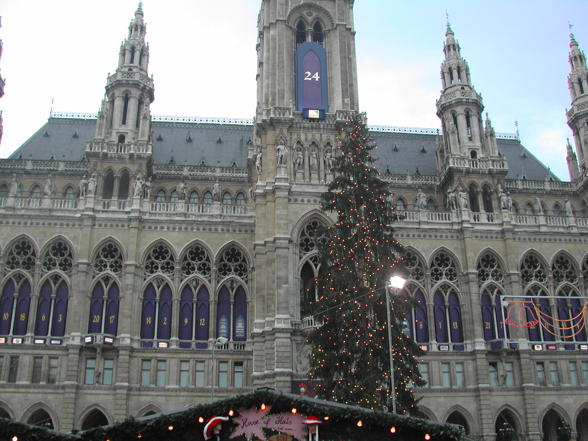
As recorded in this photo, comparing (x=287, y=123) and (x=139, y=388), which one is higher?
(x=287, y=123)

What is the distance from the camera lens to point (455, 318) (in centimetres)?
4256

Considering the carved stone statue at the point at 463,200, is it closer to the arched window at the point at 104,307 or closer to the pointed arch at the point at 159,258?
the pointed arch at the point at 159,258

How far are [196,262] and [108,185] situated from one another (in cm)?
985

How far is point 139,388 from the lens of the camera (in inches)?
1529

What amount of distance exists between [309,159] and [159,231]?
1132 centimetres

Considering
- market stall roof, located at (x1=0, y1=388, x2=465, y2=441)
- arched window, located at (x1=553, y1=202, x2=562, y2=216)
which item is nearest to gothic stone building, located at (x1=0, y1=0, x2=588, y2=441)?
arched window, located at (x1=553, y1=202, x2=562, y2=216)

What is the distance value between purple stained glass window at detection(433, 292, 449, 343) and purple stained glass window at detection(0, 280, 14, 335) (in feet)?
90.4

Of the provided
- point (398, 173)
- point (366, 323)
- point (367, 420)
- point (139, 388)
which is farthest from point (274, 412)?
point (398, 173)

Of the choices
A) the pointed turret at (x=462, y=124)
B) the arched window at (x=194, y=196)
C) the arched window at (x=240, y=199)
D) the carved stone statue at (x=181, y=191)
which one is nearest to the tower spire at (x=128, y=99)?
the carved stone statue at (x=181, y=191)

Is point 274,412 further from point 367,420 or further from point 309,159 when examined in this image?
point 309,159

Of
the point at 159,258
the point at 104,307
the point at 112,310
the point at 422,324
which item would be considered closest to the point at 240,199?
the point at 159,258

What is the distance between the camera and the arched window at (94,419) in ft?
127

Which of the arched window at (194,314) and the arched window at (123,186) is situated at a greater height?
the arched window at (123,186)

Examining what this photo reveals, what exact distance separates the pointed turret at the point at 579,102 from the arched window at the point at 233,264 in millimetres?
30523
